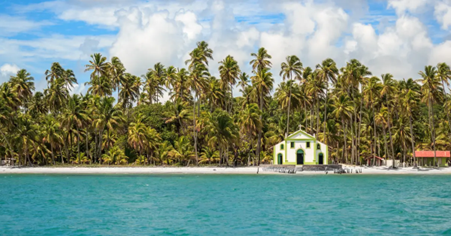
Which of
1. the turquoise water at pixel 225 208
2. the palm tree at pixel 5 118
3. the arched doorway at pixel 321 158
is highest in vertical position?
the palm tree at pixel 5 118

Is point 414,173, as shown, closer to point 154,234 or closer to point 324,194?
point 324,194

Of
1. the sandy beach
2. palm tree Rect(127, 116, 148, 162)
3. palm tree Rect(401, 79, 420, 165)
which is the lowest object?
the sandy beach

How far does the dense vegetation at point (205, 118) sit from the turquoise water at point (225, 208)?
23162mm

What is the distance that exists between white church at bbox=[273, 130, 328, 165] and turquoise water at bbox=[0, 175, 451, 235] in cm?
2110

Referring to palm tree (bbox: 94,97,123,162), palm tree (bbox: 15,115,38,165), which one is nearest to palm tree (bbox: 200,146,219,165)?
palm tree (bbox: 94,97,123,162)

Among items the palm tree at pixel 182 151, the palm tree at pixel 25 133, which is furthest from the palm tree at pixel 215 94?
the palm tree at pixel 25 133

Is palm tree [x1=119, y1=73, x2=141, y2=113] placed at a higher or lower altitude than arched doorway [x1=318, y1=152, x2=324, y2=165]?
higher

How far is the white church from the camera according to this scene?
8069cm

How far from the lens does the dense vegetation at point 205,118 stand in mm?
80938

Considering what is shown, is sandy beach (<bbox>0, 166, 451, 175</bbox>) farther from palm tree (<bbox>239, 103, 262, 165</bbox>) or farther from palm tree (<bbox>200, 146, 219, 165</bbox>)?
palm tree (<bbox>239, 103, 262, 165</bbox>)

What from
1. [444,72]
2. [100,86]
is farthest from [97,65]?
[444,72]

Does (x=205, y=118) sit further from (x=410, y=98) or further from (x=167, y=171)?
(x=410, y=98)

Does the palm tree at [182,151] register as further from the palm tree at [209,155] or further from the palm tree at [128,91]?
the palm tree at [128,91]

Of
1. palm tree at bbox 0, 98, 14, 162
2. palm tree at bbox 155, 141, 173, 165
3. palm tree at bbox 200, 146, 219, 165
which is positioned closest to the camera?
palm tree at bbox 0, 98, 14, 162
